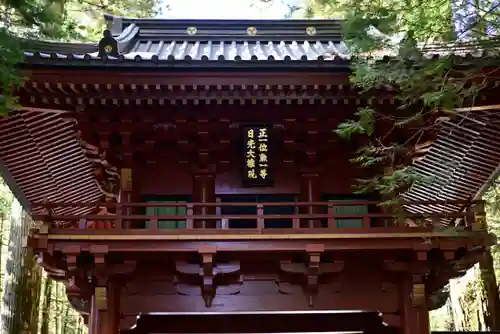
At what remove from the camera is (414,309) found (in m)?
8.95

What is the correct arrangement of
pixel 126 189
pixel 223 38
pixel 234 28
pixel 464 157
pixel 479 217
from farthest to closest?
pixel 234 28 < pixel 223 38 < pixel 464 157 < pixel 126 189 < pixel 479 217

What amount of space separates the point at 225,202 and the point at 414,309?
10.7 ft

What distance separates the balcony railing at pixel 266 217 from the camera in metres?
8.54

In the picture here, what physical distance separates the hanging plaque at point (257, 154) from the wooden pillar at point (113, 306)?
2553 millimetres

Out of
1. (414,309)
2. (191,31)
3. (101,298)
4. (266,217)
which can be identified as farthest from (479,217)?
(191,31)

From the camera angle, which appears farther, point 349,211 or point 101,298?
point 349,211

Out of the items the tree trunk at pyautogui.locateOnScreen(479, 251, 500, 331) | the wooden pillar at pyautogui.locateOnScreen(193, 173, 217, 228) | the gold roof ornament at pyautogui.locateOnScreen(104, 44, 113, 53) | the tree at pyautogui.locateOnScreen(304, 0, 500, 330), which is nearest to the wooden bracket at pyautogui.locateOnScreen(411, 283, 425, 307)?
the tree at pyautogui.locateOnScreen(304, 0, 500, 330)

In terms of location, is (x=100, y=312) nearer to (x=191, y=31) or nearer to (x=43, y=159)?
(x=43, y=159)

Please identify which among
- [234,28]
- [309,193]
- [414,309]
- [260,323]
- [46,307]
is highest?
[234,28]

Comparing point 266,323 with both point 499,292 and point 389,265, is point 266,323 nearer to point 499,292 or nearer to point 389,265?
point 389,265

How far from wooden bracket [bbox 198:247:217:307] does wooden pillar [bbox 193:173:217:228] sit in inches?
41.9

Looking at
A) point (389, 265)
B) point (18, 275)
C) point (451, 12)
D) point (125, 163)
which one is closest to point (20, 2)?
point (125, 163)

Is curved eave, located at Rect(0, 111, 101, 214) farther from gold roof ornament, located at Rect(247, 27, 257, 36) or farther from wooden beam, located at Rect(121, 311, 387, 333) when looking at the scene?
gold roof ornament, located at Rect(247, 27, 257, 36)

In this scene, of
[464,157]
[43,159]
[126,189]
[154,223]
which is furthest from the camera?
[464,157]
